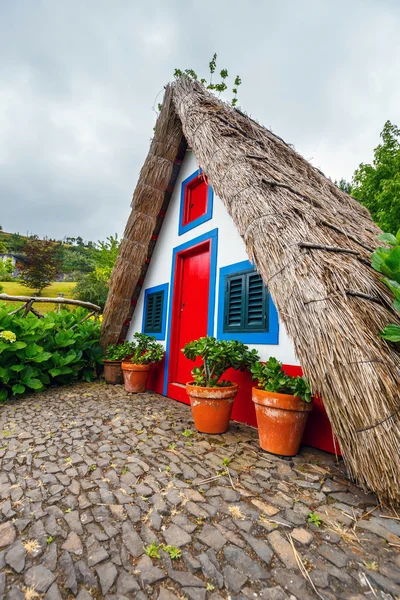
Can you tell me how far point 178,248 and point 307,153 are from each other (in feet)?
9.47

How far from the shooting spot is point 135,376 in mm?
4406

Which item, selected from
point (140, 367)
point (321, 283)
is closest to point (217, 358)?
point (321, 283)

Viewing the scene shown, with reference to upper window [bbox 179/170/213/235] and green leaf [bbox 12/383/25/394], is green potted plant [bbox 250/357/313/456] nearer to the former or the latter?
upper window [bbox 179/170/213/235]

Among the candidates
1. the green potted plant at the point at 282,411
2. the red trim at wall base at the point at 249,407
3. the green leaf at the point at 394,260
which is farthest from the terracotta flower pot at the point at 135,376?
the green leaf at the point at 394,260

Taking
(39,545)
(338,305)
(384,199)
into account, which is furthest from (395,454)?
(384,199)

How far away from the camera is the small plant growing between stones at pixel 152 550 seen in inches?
47.4

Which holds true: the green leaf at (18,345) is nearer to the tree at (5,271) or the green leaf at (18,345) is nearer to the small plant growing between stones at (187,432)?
the small plant growing between stones at (187,432)

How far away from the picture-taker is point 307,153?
470 centimetres

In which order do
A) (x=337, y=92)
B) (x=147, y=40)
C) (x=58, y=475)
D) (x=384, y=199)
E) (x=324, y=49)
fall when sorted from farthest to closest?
(x=384, y=199) → (x=337, y=92) → (x=147, y=40) → (x=324, y=49) → (x=58, y=475)

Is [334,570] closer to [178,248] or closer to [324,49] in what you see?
[178,248]

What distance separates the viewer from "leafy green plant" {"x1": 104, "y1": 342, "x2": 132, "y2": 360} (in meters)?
4.93

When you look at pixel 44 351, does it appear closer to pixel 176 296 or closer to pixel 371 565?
pixel 176 296

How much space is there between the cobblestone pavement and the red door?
1.73 metres

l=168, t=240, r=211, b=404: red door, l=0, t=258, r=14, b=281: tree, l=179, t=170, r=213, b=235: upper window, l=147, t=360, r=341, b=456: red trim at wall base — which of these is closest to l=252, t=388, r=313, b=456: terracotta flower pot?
l=147, t=360, r=341, b=456: red trim at wall base
